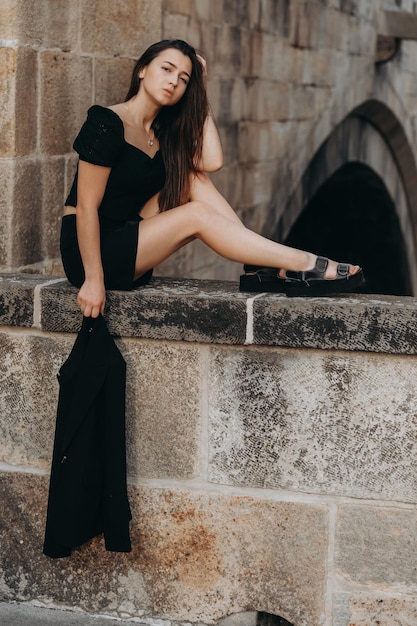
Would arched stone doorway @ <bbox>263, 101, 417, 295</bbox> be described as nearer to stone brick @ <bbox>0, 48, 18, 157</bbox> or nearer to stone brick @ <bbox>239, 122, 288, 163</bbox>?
stone brick @ <bbox>239, 122, 288, 163</bbox>

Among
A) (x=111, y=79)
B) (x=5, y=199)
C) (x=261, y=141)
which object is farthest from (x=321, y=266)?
(x=261, y=141)

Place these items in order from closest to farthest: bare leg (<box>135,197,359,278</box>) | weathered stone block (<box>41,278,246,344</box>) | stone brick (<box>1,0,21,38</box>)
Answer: weathered stone block (<box>41,278,246,344</box>)
bare leg (<box>135,197,359,278</box>)
stone brick (<box>1,0,21,38</box>)

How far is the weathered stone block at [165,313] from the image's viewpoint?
3.20 metres

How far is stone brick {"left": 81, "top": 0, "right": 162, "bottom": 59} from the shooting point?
4.52 metres

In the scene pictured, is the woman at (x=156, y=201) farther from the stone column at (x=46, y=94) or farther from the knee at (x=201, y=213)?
the stone column at (x=46, y=94)

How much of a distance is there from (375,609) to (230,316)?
2.98 ft

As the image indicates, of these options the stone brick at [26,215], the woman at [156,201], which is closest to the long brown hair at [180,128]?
the woman at [156,201]

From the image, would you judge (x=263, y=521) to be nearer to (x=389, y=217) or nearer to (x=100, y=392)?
(x=100, y=392)

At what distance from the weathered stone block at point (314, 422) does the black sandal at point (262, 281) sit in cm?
23

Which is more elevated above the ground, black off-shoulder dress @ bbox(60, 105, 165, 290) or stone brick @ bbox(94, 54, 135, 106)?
stone brick @ bbox(94, 54, 135, 106)

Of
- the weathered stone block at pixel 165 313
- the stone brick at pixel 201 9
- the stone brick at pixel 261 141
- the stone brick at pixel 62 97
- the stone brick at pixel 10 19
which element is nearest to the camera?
the weathered stone block at pixel 165 313

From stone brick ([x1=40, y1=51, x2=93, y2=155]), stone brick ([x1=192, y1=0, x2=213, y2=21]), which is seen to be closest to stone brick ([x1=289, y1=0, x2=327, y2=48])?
stone brick ([x1=192, y1=0, x2=213, y2=21])

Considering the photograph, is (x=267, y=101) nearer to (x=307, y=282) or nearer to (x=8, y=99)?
(x=8, y=99)

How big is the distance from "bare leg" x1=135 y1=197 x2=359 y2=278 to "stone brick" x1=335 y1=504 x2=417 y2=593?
718 millimetres
